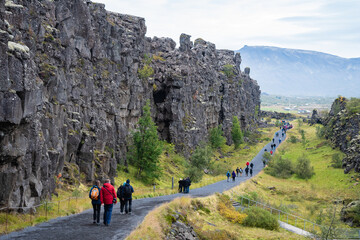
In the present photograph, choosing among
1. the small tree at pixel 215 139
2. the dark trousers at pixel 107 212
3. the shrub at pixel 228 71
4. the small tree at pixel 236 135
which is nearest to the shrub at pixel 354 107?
the small tree at pixel 236 135

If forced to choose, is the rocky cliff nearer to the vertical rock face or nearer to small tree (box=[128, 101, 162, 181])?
the vertical rock face

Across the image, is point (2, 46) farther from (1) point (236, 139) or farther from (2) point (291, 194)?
(1) point (236, 139)

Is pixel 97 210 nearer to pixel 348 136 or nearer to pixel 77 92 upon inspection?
pixel 77 92

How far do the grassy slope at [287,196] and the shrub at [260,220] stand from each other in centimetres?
136

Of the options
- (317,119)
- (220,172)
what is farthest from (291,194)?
(317,119)

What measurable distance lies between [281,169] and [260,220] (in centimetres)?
4791

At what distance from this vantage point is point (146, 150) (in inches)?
2164

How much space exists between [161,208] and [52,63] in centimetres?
1771

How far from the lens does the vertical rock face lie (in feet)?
67.6

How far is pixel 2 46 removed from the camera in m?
19.3

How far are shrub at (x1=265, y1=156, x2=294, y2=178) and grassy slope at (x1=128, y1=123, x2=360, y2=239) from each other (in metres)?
1.97

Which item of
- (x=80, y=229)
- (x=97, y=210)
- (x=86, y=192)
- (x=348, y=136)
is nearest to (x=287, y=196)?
(x=86, y=192)

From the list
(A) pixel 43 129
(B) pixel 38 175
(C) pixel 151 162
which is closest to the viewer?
(B) pixel 38 175

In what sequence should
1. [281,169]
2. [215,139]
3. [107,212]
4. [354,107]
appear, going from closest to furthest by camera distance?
[107,212] → [281,169] → [354,107] → [215,139]
